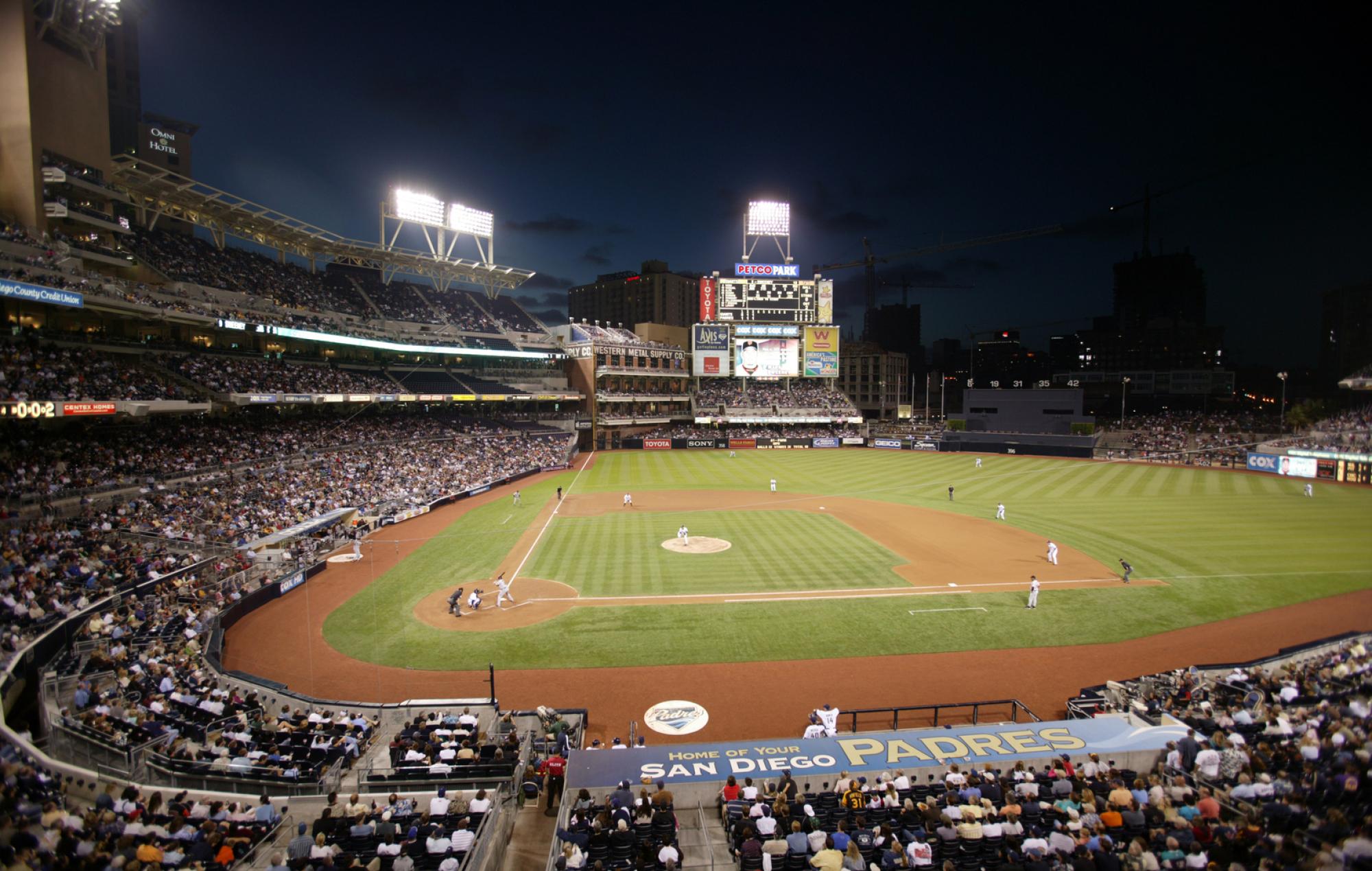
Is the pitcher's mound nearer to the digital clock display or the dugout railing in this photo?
the dugout railing

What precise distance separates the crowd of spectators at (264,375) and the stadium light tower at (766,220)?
48.8 metres

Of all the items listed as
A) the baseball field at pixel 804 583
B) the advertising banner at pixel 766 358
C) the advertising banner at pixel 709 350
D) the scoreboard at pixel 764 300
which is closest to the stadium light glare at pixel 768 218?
the scoreboard at pixel 764 300

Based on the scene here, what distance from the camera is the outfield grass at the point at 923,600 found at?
1856 centimetres

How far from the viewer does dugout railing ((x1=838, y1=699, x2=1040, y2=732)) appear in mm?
14000

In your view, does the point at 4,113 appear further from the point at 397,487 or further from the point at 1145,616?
the point at 1145,616

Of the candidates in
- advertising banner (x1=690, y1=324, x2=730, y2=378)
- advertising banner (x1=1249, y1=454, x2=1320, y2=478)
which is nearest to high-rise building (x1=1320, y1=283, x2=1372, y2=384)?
advertising banner (x1=1249, y1=454, x2=1320, y2=478)

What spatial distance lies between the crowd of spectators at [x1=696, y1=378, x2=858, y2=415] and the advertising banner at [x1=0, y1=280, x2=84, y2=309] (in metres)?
62.1

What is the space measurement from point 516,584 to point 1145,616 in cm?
2144

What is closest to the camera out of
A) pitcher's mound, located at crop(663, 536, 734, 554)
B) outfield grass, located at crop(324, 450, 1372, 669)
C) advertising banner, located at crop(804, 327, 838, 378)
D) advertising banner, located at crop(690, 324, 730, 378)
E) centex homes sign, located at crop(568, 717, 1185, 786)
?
centex homes sign, located at crop(568, 717, 1185, 786)

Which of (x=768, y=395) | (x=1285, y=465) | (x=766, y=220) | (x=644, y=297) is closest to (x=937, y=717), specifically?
(x=1285, y=465)

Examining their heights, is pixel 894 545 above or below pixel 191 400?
below

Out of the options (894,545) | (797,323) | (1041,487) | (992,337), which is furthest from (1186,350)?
(894,545)

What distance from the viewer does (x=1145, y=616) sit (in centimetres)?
2031

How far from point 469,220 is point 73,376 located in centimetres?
4051
